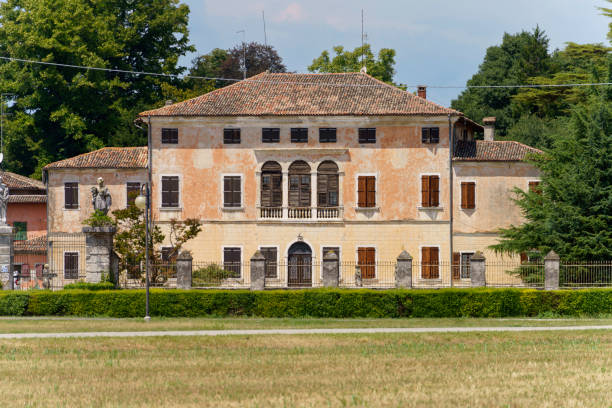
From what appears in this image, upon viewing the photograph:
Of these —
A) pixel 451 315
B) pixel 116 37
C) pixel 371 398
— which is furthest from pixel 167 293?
pixel 116 37

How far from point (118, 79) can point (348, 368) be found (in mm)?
50377

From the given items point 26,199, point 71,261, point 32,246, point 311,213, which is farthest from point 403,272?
point 26,199

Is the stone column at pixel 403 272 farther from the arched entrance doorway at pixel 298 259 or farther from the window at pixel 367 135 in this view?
the window at pixel 367 135

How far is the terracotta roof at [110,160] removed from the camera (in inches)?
2086

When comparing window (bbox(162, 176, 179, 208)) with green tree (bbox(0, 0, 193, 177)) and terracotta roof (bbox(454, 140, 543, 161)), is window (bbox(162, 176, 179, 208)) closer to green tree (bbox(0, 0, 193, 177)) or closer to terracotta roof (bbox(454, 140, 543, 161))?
green tree (bbox(0, 0, 193, 177))

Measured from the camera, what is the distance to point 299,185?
52.0 metres

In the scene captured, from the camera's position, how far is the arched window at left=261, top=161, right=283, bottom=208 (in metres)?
52.2

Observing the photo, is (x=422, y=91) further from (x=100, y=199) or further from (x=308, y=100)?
(x=100, y=199)

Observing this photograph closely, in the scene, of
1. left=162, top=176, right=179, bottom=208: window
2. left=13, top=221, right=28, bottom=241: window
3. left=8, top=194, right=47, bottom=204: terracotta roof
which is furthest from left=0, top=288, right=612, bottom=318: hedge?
left=13, top=221, right=28, bottom=241: window

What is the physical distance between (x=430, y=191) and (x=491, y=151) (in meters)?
3.89

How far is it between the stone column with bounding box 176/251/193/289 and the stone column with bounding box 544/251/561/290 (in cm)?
1385

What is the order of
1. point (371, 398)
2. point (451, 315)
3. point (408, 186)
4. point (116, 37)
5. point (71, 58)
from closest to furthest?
point (371, 398) → point (451, 315) → point (408, 186) → point (71, 58) → point (116, 37)

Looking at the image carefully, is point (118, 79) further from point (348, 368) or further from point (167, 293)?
point (348, 368)

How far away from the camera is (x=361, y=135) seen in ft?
170
